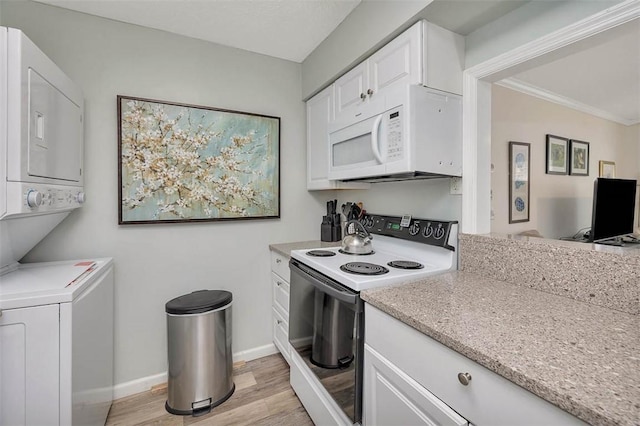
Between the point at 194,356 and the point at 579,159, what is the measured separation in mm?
4329

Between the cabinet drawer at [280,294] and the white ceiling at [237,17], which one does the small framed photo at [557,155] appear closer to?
the white ceiling at [237,17]

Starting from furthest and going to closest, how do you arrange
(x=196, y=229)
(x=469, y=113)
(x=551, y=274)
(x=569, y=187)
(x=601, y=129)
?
1. (x=601, y=129)
2. (x=569, y=187)
3. (x=196, y=229)
4. (x=469, y=113)
5. (x=551, y=274)

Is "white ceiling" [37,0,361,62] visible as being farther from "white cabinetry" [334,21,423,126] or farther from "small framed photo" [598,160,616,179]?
"small framed photo" [598,160,616,179]

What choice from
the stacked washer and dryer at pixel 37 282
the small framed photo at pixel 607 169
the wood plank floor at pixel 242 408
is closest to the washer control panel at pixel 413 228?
the wood plank floor at pixel 242 408

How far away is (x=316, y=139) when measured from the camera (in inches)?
90.1

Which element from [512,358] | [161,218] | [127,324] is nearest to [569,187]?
[512,358]

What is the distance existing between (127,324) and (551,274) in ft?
7.84

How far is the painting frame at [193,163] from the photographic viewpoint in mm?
1849

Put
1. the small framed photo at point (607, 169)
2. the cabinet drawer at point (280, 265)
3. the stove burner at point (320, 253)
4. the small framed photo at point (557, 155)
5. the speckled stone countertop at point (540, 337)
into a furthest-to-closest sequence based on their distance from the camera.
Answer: the small framed photo at point (607, 169) → the small framed photo at point (557, 155) → the cabinet drawer at point (280, 265) → the stove burner at point (320, 253) → the speckled stone countertop at point (540, 337)

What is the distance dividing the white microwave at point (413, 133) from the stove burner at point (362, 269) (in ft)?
1.62

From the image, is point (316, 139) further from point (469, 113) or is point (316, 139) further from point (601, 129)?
point (601, 129)

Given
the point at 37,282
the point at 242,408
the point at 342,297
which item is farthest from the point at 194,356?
the point at 342,297

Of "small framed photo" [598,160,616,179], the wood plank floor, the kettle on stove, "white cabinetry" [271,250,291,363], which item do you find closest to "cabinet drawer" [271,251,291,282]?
"white cabinetry" [271,250,291,363]

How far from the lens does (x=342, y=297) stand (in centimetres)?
123
